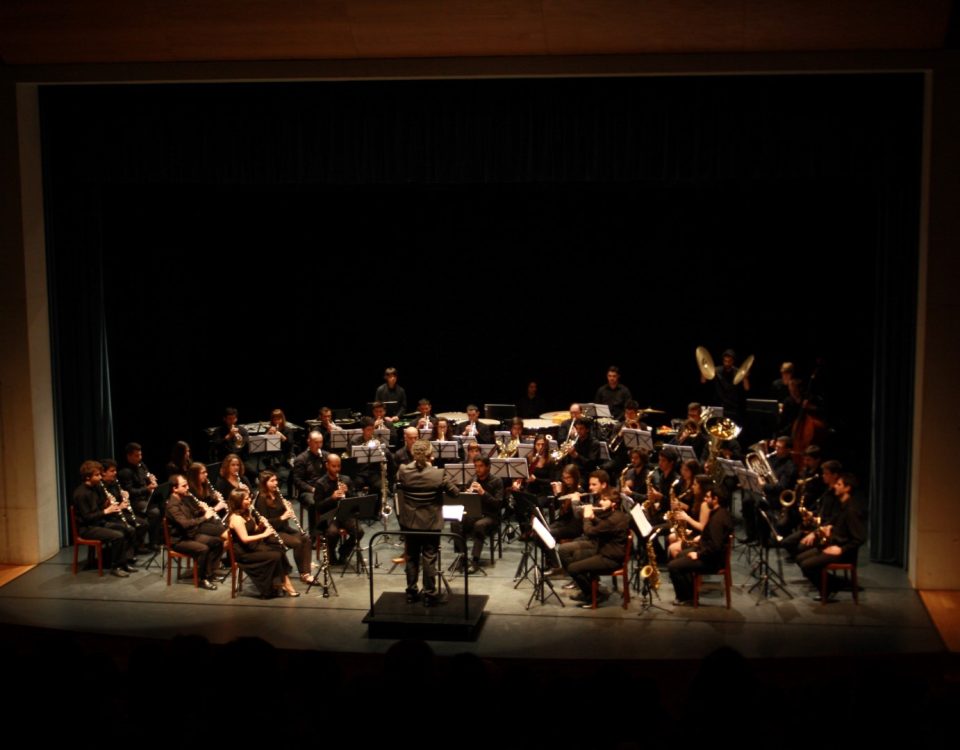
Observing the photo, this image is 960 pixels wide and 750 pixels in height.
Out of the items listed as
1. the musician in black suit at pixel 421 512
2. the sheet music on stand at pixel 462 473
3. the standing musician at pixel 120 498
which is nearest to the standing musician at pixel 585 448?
the sheet music on stand at pixel 462 473

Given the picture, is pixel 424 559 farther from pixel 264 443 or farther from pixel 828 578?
pixel 264 443

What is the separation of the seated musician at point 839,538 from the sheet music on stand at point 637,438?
239 cm

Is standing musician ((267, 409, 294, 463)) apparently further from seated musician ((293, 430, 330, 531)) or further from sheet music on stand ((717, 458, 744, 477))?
sheet music on stand ((717, 458, 744, 477))

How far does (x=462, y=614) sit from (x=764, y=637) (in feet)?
9.03

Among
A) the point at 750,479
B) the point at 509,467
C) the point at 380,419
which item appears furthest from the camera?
the point at 380,419

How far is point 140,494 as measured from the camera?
12078 mm

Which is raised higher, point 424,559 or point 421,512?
point 421,512

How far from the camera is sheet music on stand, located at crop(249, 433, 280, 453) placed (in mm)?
13797

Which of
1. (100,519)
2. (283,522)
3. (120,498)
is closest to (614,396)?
(283,522)

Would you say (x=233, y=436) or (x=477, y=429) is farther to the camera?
(x=233, y=436)

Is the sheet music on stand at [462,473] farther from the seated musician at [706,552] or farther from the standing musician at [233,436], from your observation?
the standing musician at [233,436]

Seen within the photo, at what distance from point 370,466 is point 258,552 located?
282cm

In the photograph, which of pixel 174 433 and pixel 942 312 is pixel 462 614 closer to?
pixel 942 312

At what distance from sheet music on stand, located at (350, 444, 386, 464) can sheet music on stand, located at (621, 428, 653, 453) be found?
295 cm
